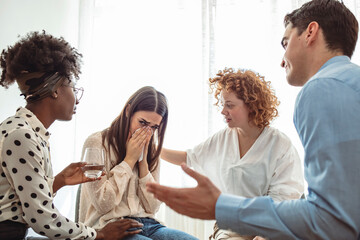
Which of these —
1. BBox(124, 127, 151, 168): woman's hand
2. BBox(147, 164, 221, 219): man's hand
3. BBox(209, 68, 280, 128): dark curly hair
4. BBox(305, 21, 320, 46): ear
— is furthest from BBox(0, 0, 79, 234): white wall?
BBox(305, 21, 320, 46): ear

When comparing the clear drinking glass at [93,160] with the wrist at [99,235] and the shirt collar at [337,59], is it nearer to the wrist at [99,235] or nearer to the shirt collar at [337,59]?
the wrist at [99,235]

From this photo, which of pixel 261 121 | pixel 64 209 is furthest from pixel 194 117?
pixel 64 209

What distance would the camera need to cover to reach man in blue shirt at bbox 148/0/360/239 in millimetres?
745

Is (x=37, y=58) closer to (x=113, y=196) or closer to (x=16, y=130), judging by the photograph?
(x=16, y=130)

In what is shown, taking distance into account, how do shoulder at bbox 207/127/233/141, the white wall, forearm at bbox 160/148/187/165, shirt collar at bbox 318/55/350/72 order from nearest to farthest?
shirt collar at bbox 318/55/350/72 → shoulder at bbox 207/127/233/141 → forearm at bbox 160/148/187/165 → the white wall

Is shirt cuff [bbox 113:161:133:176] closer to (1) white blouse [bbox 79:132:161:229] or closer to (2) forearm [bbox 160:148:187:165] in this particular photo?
(1) white blouse [bbox 79:132:161:229]

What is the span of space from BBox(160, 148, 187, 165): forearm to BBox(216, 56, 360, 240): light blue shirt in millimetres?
1308

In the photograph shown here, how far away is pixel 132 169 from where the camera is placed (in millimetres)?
1777

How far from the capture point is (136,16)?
3.03 metres

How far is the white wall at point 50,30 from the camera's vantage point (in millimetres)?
2479

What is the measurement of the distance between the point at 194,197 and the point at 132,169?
102cm

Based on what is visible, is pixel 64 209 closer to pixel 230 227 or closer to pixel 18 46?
pixel 18 46

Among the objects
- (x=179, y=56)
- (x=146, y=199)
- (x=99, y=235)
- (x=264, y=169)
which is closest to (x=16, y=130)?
(x=99, y=235)

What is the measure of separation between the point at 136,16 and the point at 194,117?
1.06 metres
